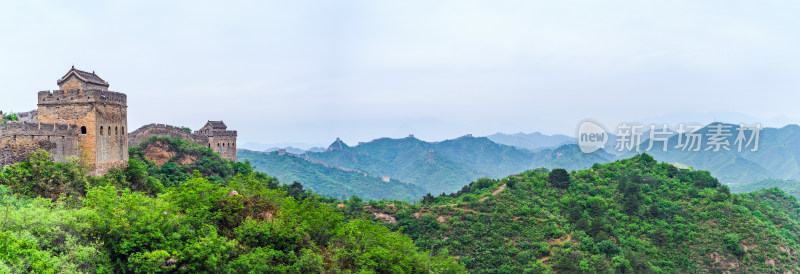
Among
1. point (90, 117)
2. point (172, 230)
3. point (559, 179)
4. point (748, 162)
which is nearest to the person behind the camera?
point (172, 230)

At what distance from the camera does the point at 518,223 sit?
45.5 meters

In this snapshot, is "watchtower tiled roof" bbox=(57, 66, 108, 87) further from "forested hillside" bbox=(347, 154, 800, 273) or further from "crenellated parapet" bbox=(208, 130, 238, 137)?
"forested hillside" bbox=(347, 154, 800, 273)

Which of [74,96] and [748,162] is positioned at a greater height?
[74,96]

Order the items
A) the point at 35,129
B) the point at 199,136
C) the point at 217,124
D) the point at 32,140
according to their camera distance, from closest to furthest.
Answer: the point at 32,140, the point at 35,129, the point at 199,136, the point at 217,124

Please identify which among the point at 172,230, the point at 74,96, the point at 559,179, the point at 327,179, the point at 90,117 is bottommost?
the point at 327,179

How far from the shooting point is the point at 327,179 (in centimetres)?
12662

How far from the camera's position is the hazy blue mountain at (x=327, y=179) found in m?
115

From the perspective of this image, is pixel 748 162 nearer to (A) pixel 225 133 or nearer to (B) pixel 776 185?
(B) pixel 776 185

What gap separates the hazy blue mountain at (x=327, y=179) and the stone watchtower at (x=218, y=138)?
57.9m

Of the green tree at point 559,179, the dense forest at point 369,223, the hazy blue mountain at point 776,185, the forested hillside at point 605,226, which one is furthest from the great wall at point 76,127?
the hazy blue mountain at point 776,185

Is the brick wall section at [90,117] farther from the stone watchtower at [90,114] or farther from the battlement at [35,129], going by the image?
the battlement at [35,129]

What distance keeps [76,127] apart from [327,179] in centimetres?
10191

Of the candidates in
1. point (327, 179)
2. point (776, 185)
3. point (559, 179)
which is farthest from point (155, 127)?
point (776, 185)

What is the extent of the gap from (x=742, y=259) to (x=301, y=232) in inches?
1562
